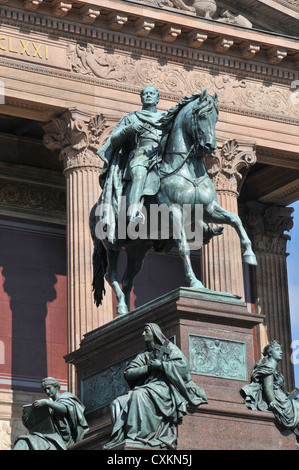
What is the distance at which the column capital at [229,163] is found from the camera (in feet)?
107

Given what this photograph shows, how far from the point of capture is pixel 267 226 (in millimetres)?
38562

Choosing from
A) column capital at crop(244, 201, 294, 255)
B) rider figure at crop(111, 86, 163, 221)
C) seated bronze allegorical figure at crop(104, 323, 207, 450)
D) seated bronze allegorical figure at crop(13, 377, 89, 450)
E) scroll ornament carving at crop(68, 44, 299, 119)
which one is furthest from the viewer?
column capital at crop(244, 201, 294, 255)

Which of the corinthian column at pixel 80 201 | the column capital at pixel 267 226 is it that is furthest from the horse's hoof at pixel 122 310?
the column capital at pixel 267 226

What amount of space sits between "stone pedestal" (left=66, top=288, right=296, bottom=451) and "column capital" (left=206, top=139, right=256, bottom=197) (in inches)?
554

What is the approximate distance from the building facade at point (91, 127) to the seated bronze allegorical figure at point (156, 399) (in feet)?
38.1

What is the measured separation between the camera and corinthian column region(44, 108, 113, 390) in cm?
2945

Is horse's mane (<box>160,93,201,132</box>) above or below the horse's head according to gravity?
above

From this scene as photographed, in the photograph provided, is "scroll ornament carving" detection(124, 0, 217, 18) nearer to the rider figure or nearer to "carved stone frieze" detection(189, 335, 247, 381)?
the rider figure

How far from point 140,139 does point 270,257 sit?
1873 centimetres

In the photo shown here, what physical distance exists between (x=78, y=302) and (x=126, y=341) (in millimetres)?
11123

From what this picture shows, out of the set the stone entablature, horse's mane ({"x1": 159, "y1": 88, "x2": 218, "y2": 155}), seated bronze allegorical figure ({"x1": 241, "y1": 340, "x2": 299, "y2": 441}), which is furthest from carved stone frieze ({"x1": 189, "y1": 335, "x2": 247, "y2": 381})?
the stone entablature

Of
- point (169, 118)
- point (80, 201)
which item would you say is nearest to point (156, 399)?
point (169, 118)

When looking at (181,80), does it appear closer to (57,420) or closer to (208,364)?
(57,420)
